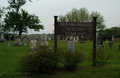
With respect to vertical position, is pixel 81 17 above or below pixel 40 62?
above

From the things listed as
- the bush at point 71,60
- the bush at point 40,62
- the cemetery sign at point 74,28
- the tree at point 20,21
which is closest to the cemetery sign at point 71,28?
the cemetery sign at point 74,28

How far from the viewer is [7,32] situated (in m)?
53.0

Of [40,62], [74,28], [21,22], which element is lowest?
[40,62]

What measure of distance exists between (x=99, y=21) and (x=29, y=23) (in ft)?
87.3

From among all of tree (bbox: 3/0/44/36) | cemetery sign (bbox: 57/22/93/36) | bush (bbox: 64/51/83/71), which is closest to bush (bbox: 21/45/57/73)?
bush (bbox: 64/51/83/71)

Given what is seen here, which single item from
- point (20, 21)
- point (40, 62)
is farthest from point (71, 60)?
point (20, 21)

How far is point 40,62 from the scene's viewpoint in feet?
20.8

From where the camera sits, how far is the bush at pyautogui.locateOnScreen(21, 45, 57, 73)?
630 cm

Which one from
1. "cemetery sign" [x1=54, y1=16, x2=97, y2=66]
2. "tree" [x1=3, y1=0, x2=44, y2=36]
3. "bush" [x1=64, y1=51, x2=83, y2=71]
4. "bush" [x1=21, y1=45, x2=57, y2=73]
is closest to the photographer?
"bush" [x1=21, y1=45, x2=57, y2=73]

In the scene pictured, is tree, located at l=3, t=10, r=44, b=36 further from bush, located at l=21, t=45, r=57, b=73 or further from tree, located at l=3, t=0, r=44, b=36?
bush, located at l=21, t=45, r=57, b=73

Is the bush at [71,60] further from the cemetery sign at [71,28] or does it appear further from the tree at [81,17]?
the tree at [81,17]

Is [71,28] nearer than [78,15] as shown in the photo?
Yes

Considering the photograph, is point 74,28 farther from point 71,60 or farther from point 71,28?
point 71,60

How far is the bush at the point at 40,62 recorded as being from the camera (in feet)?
20.7
